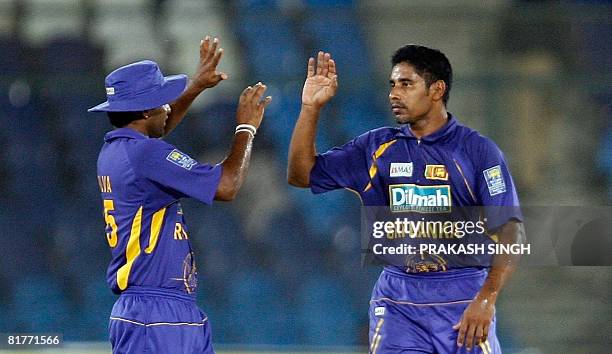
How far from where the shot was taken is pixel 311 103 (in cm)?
405

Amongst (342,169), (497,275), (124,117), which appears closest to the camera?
(124,117)

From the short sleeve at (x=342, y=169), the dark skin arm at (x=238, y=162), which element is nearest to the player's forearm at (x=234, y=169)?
the dark skin arm at (x=238, y=162)

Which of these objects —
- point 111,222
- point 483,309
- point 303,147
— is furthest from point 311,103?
point 483,309

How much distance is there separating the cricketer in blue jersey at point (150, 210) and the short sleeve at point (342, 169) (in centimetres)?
52

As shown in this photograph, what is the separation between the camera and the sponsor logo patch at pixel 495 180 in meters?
3.91

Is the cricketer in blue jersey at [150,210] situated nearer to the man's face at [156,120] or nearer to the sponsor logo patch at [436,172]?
the man's face at [156,120]

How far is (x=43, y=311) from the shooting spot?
6207 mm

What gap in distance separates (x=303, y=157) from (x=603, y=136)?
8.88ft

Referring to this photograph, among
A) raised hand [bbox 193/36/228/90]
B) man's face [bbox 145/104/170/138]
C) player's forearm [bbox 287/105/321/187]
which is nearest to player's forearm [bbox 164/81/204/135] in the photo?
raised hand [bbox 193/36/228/90]

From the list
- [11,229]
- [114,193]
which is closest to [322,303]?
[11,229]

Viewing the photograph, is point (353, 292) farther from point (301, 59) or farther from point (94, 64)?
point (94, 64)

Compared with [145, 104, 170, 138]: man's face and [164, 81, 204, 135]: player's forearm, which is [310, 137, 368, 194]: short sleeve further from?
[145, 104, 170, 138]: man's face

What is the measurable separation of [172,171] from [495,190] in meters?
1.17

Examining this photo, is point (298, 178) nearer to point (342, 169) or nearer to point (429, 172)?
point (342, 169)
